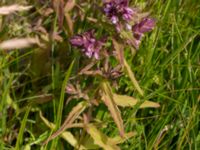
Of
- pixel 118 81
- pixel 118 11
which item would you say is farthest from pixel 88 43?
pixel 118 81

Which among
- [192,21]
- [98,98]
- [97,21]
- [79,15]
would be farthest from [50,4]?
[192,21]

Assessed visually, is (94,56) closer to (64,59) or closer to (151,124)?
(64,59)

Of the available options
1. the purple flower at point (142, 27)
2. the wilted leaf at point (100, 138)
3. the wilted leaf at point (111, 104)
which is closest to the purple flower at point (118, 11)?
the purple flower at point (142, 27)

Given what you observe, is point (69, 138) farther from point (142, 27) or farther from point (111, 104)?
point (142, 27)

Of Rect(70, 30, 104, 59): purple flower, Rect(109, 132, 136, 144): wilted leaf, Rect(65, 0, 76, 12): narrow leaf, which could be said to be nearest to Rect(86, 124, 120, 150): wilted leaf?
Rect(109, 132, 136, 144): wilted leaf

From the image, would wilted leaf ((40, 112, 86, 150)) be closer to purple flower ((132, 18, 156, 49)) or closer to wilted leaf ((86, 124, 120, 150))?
wilted leaf ((86, 124, 120, 150))

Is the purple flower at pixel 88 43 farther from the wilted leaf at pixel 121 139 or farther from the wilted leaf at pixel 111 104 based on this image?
the wilted leaf at pixel 121 139

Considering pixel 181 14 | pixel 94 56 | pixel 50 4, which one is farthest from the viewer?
pixel 181 14
